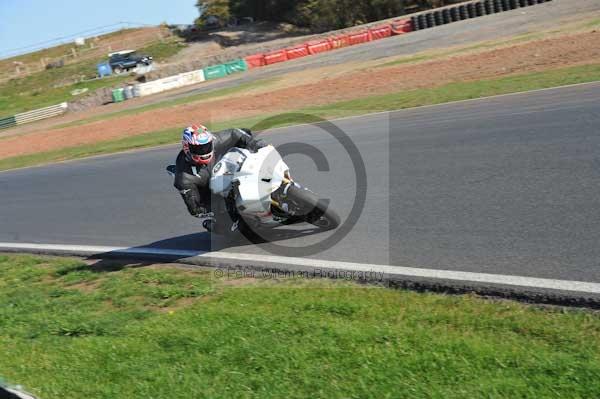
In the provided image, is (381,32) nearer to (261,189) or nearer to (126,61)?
(126,61)

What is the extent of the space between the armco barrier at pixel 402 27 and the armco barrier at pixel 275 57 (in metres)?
7.39

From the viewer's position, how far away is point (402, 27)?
42.4 meters

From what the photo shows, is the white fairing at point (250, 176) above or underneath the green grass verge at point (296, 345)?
above

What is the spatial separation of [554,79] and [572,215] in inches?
401

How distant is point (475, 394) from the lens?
3578mm

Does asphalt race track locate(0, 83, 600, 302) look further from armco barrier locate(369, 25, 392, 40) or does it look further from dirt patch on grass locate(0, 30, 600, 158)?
armco barrier locate(369, 25, 392, 40)

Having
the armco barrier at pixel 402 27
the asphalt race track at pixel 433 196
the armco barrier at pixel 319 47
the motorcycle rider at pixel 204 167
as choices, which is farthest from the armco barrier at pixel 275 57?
the motorcycle rider at pixel 204 167

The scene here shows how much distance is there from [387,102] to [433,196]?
10.2 meters

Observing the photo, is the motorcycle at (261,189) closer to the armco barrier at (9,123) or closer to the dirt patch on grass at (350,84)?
the dirt patch on grass at (350,84)

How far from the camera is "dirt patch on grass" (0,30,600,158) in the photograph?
2009 cm

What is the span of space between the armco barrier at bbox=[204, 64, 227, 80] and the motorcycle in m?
37.7

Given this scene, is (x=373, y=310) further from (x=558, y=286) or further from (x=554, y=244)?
(x=554, y=244)

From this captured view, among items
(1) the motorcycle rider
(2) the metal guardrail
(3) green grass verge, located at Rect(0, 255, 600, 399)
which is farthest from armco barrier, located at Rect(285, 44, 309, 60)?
(3) green grass verge, located at Rect(0, 255, 600, 399)

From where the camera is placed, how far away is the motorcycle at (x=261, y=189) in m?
7.14
